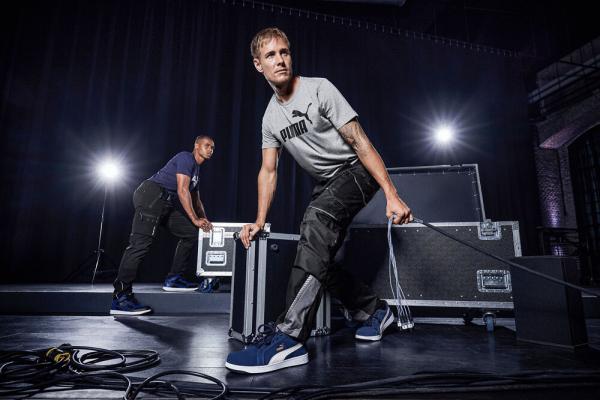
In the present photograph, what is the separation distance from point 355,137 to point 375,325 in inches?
42.4

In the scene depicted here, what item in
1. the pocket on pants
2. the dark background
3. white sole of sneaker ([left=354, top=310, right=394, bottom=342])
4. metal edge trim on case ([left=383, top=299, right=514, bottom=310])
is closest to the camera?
white sole of sneaker ([left=354, top=310, right=394, bottom=342])

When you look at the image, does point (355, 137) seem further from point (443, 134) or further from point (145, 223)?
point (443, 134)

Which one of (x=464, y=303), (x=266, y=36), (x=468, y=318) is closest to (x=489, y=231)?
(x=464, y=303)

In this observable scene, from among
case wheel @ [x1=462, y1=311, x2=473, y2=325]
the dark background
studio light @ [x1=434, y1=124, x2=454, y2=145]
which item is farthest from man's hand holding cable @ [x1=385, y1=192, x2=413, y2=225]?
studio light @ [x1=434, y1=124, x2=454, y2=145]

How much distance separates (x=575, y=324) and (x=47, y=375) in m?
2.32

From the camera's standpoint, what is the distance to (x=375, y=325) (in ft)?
5.85

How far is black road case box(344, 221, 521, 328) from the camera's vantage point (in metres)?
2.09

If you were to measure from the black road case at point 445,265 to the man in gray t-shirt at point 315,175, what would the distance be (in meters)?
0.57

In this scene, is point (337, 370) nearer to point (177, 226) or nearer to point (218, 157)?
point (177, 226)

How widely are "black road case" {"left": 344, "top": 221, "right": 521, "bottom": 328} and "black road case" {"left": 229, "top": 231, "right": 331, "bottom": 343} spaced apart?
67 centimetres

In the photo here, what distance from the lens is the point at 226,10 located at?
16.7 feet

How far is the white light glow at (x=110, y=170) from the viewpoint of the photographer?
424cm

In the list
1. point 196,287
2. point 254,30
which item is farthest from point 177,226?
point 254,30

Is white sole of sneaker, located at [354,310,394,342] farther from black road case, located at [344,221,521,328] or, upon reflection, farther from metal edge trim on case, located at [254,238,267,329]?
metal edge trim on case, located at [254,238,267,329]
